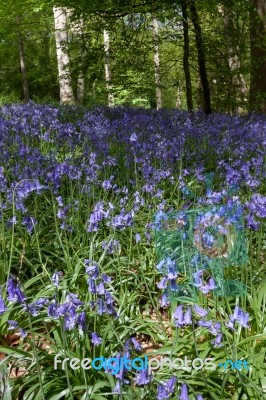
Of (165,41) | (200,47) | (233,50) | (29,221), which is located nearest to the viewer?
(29,221)

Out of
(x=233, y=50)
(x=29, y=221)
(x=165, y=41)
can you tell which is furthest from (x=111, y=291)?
(x=233, y=50)

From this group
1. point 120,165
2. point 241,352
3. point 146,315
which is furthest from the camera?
point 120,165

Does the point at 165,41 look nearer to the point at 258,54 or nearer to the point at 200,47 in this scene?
the point at 200,47

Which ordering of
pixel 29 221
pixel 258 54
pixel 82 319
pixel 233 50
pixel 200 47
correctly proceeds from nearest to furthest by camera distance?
1. pixel 82 319
2. pixel 29 221
3. pixel 200 47
4. pixel 258 54
5. pixel 233 50

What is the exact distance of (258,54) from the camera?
9398mm

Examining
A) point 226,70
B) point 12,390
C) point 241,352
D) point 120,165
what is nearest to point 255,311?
point 241,352

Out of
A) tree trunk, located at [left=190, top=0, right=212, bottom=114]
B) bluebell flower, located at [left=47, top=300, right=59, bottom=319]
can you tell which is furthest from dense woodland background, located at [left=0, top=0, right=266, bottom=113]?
bluebell flower, located at [left=47, top=300, right=59, bottom=319]

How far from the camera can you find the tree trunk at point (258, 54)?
29.6ft

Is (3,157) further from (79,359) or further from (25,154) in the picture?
(79,359)

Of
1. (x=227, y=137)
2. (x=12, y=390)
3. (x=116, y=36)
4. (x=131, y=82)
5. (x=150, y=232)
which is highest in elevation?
(x=116, y=36)

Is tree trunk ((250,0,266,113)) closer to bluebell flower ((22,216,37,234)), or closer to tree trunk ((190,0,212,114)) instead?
tree trunk ((190,0,212,114))

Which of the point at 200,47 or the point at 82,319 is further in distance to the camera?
the point at 200,47

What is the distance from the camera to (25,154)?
14.5 ft

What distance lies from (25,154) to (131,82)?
5.88 meters
